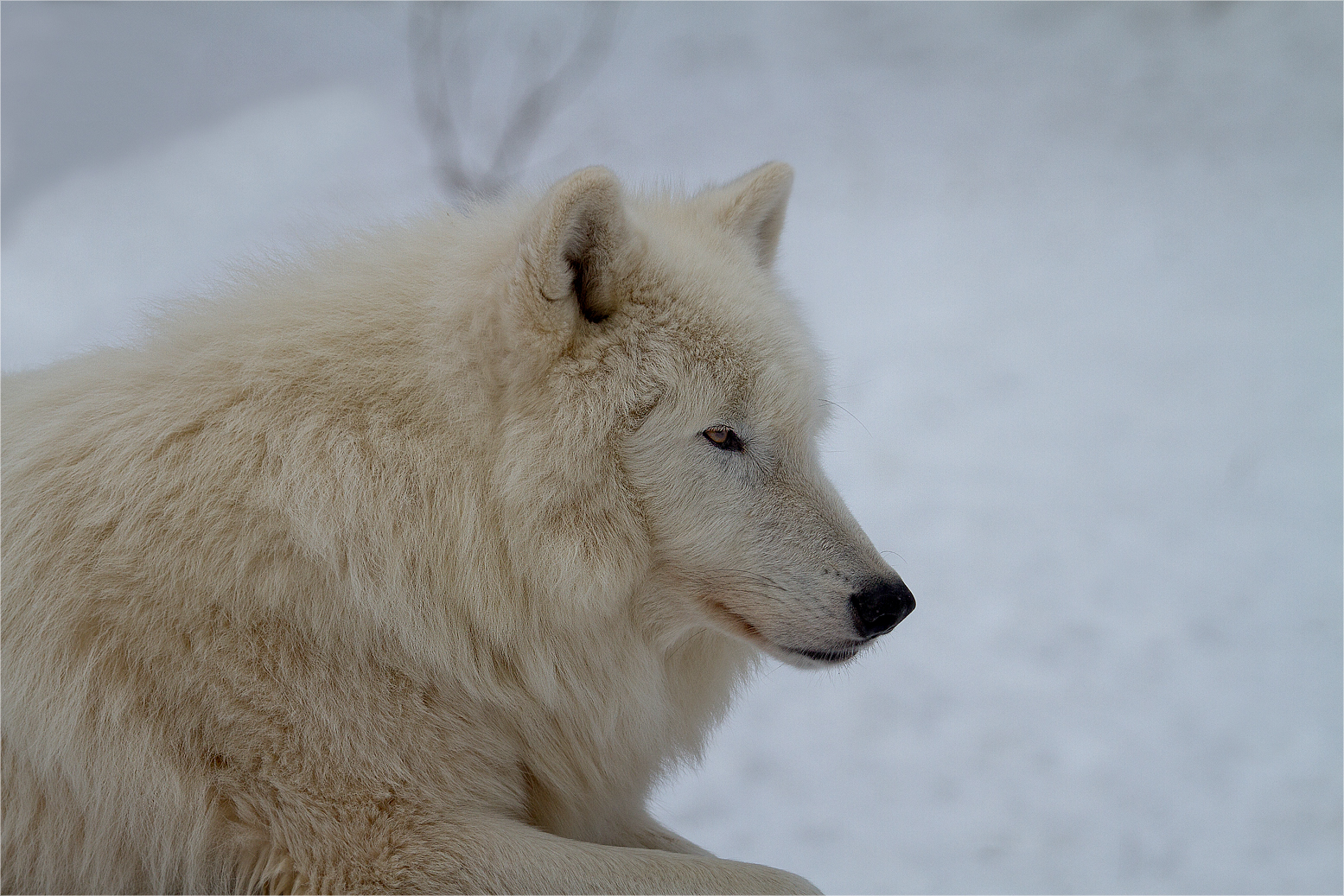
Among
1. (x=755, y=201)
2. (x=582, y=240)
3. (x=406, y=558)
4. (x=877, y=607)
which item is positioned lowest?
(x=406, y=558)

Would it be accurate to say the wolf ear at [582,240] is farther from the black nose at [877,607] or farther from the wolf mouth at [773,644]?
the black nose at [877,607]

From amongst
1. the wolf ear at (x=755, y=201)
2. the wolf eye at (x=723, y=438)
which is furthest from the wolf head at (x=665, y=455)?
the wolf ear at (x=755, y=201)

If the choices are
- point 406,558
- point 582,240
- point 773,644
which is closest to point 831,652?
point 773,644

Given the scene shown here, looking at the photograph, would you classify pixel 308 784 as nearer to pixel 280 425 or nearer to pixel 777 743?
pixel 280 425

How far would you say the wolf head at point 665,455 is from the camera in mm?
2002

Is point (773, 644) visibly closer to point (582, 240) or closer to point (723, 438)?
point (723, 438)

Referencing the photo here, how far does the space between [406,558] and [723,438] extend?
72 centimetres

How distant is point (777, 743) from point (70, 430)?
287 cm

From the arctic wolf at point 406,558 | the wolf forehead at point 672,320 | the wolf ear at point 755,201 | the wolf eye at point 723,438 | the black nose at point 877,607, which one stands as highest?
the wolf ear at point 755,201

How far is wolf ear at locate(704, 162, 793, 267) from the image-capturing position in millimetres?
2570

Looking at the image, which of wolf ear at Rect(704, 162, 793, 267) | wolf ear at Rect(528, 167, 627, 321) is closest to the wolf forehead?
wolf ear at Rect(528, 167, 627, 321)

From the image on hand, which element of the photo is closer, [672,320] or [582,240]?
[582,240]

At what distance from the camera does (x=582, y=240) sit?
2.01 meters

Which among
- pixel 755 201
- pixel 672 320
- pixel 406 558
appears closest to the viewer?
pixel 406 558
